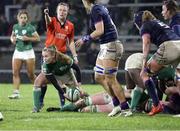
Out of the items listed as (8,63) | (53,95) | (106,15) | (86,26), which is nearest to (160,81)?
(106,15)

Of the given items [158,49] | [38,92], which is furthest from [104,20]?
[38,92]

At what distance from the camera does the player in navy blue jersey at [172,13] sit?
34.2 ft

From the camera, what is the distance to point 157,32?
9.98 meters

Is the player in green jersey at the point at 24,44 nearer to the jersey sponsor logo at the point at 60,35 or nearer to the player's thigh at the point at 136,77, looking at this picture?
the jersey sponsor logo at the point at 60,35

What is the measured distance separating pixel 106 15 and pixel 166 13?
1.09 metres

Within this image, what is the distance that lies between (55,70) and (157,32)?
2.05m

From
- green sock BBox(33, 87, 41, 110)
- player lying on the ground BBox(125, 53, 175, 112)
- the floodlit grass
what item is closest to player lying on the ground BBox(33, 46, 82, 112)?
green sock BBox(33, 87, 41, 110)

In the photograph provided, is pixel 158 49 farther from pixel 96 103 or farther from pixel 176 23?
pixel 96 103

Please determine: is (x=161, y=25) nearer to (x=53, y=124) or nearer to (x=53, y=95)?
(x=53, y=124)

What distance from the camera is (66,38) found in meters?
12.3

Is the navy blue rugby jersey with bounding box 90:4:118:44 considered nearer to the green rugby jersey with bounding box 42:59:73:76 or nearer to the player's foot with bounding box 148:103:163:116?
the green rugby jersey with bounding box 42:59:73:76

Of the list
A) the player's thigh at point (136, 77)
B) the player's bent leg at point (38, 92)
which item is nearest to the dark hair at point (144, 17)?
the player's thigh at point (136, 77)

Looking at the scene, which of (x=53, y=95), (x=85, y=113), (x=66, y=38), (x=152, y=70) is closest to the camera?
(x=152, y=70)

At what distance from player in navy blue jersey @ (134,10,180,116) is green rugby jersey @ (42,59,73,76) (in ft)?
5.24
